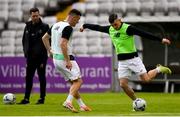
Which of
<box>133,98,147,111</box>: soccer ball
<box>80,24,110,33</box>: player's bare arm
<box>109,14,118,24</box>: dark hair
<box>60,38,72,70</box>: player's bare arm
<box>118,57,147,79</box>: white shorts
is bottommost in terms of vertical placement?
<box>133,98,147,111</box>: soccer ball

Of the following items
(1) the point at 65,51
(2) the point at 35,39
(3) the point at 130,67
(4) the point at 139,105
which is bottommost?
(4) the point at 139,105

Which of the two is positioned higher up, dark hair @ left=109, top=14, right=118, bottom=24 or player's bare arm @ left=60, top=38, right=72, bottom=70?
dark hair @ left=109, top=14, right=118, bottom=24

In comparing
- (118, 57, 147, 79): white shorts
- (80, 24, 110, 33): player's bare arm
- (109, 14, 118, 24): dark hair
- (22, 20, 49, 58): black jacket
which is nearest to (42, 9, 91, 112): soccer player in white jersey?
(109, 14, 118, 24): dark hair

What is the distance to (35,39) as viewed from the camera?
1708 cm

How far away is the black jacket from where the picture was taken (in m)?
17.0

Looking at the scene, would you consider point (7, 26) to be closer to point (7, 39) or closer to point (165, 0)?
point (7, 39)

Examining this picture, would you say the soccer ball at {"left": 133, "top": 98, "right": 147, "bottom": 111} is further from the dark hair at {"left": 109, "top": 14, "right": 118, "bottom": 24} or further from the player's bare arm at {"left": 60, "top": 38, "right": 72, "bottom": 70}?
the dark hair at {"left": 109, "top": 14, "right": 118, "bottom": 24}

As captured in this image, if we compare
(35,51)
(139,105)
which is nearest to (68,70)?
(139,105)

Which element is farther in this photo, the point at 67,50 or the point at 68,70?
the point at 68,70

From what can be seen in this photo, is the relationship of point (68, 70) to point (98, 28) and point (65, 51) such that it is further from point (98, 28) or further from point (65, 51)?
point (98, 28)

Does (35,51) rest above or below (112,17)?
below

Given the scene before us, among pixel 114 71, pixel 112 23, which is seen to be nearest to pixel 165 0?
pixel 114 71

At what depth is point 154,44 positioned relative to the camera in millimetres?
25703

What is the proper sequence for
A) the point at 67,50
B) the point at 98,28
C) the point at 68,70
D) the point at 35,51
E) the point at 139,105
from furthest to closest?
1. the point at 35,51
2. the point at 98,28
3. the point at 139,105
4. the point at 68,70
5. the point at 67,50
